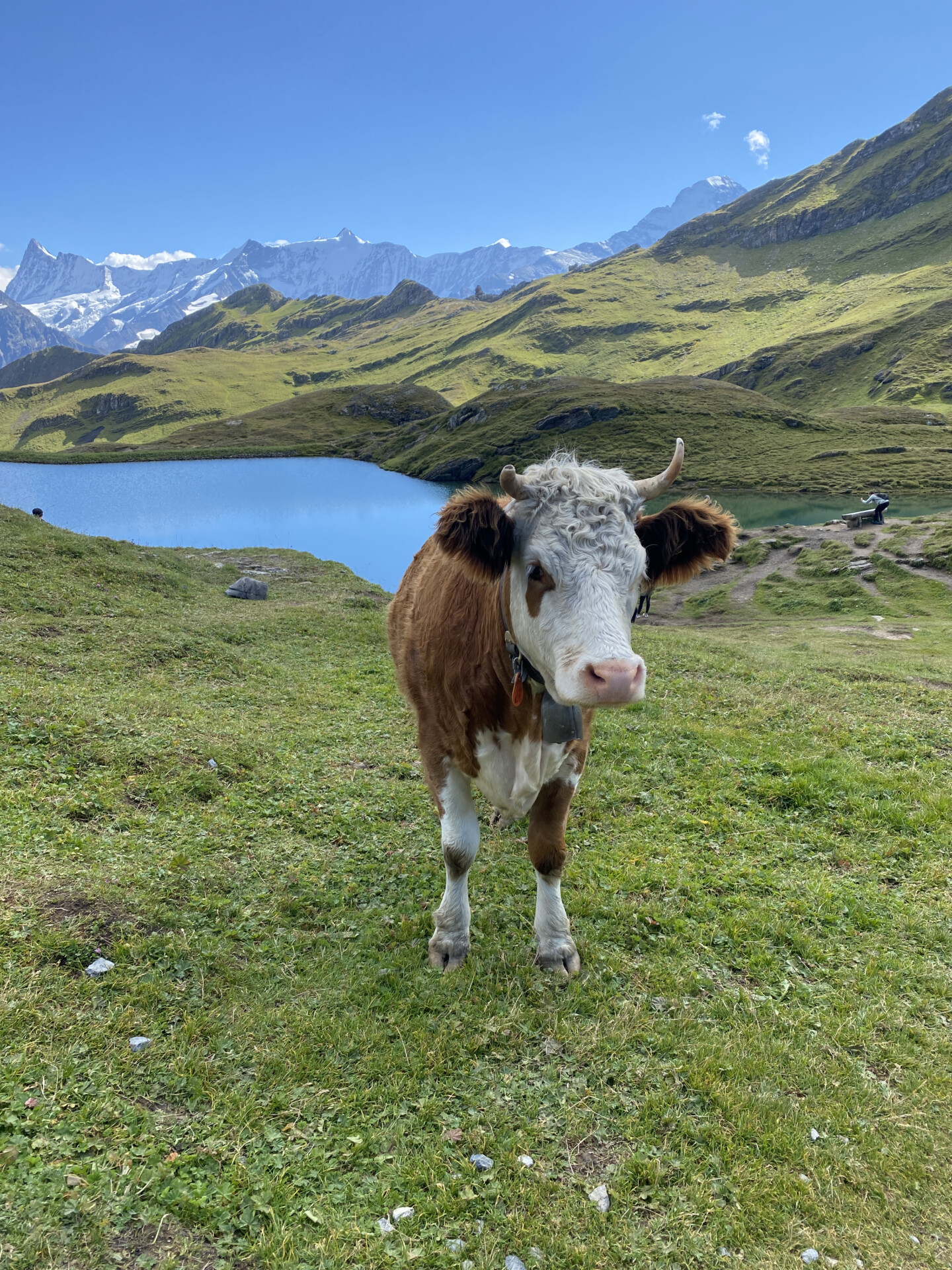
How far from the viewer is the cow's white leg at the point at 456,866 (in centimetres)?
577

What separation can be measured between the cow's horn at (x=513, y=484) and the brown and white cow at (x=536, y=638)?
0.02m

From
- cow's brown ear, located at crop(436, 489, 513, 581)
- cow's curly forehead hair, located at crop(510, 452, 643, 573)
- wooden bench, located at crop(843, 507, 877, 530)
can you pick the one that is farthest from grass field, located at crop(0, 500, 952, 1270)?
wooden bench, located at crop(843, 507, 877, 530)

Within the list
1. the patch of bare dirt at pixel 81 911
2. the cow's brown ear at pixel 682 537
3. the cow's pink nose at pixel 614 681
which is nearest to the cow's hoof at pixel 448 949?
the patch of bare dirt at pixel 81 911

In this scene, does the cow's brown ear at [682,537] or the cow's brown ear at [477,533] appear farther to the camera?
the cow's brown ear at [682,537]

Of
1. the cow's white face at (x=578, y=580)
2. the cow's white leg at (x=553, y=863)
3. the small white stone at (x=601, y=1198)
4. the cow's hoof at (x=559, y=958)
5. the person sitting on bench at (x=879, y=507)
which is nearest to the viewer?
the cow's white face at (x=578, y=580)

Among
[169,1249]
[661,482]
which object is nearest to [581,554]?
[661,482]

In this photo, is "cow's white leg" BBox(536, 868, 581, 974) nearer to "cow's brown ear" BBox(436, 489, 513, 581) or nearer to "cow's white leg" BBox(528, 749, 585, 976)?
"cow's white leg" BBox(528, 749, 585, 976)

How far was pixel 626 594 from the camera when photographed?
154 inches

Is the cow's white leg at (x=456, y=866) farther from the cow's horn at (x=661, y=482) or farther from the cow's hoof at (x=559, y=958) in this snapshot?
the cow's horn at (x=661, y=482)

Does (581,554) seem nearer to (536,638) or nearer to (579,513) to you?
(579,513)

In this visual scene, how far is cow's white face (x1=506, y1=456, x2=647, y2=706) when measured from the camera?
348 cm

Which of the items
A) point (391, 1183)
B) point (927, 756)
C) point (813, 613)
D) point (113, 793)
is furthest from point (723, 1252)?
point (813, 613)

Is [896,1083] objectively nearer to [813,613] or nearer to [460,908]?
[460,908]

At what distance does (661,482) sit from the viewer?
13.7 ft
